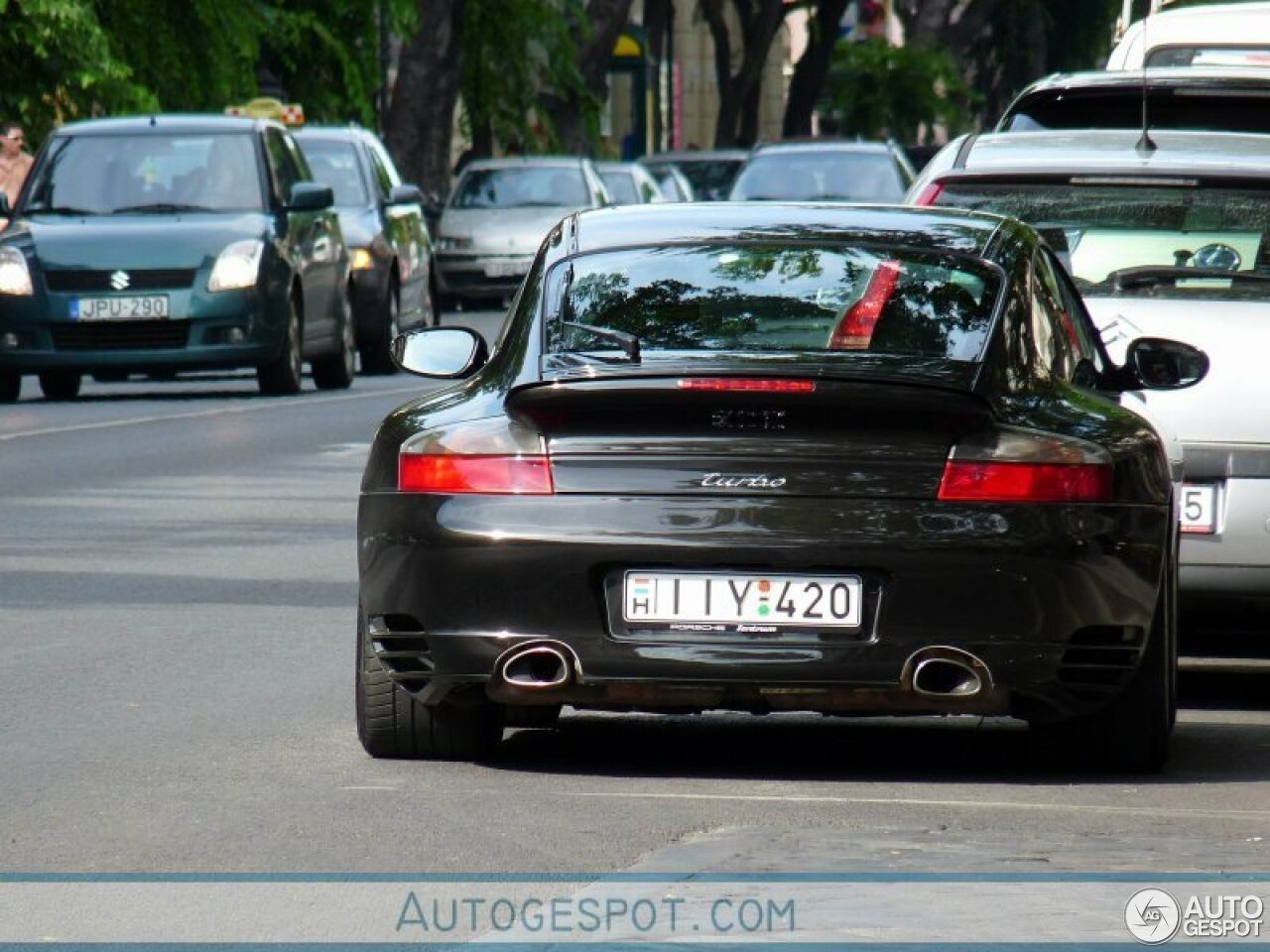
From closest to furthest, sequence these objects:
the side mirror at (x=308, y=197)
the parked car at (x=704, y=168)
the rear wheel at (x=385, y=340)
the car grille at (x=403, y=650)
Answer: the car grille at (x=403, y=650)
the side mirror at (x=308, y=197)
the rear wheel at (x=385, y=340)
the parked car at (x=704, y=168)

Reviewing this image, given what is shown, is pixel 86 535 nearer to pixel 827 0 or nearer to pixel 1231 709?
pixel 1231 709

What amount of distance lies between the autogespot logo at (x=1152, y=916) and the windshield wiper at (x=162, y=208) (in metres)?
16.9

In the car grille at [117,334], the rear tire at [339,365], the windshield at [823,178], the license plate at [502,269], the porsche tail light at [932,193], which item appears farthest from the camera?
the license plate at [502,269]

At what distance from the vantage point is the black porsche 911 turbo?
746 centimetres

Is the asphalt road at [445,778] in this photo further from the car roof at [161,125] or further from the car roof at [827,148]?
the car roof at [827,148]

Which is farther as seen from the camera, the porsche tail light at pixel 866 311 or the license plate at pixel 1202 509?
the license plate at pixel 1202 509

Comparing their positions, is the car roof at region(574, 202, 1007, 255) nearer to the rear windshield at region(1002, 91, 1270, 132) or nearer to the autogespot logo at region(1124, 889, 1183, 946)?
the autogespot logo at region(1124, 889, 1183, 946)

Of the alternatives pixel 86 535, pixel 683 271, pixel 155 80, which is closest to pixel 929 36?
pixel 155 80

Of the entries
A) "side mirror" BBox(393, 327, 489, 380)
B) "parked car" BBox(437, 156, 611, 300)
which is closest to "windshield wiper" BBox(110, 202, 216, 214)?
"side mirror" BBox(393, 327, 489, 380)

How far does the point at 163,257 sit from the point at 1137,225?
12.4 meters

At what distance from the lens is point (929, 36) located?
64.9 m

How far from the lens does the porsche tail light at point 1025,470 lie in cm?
745

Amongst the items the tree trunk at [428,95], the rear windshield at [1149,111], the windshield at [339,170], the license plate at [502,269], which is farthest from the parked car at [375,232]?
the tree trunk at [428,95]

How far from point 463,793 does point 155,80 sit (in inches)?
1149
